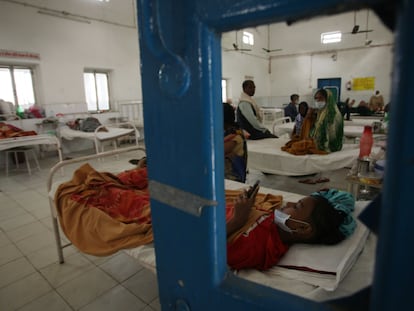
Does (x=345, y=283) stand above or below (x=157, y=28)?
below

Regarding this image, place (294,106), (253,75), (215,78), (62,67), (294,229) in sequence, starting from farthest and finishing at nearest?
1. (253,75)
2. (294,106)
3. (62,67)
4. (294,229)
5. (215,78)

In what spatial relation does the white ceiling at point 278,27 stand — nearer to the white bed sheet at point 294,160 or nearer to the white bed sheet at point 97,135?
the white bed sheet at point 97,135

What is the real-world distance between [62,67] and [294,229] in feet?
22.9

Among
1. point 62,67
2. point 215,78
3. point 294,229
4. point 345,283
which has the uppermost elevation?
point 62,67

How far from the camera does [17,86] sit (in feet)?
20.4

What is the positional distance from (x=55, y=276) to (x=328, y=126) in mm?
3395

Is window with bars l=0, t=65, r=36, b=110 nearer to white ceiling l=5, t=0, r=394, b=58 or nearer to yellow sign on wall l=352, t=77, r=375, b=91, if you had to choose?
white ceiling l=5, t=0, r=394, b=58

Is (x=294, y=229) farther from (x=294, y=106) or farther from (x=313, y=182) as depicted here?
(x=294, y=106)

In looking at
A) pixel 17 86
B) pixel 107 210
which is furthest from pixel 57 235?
pixel 17 86

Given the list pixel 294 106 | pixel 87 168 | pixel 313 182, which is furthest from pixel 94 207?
pixel 294 106

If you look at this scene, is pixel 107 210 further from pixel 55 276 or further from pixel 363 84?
pixel 363 84

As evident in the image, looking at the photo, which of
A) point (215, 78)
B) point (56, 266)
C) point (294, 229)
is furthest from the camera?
point (56, 266)

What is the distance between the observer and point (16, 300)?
187cm

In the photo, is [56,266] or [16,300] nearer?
[16,300]
